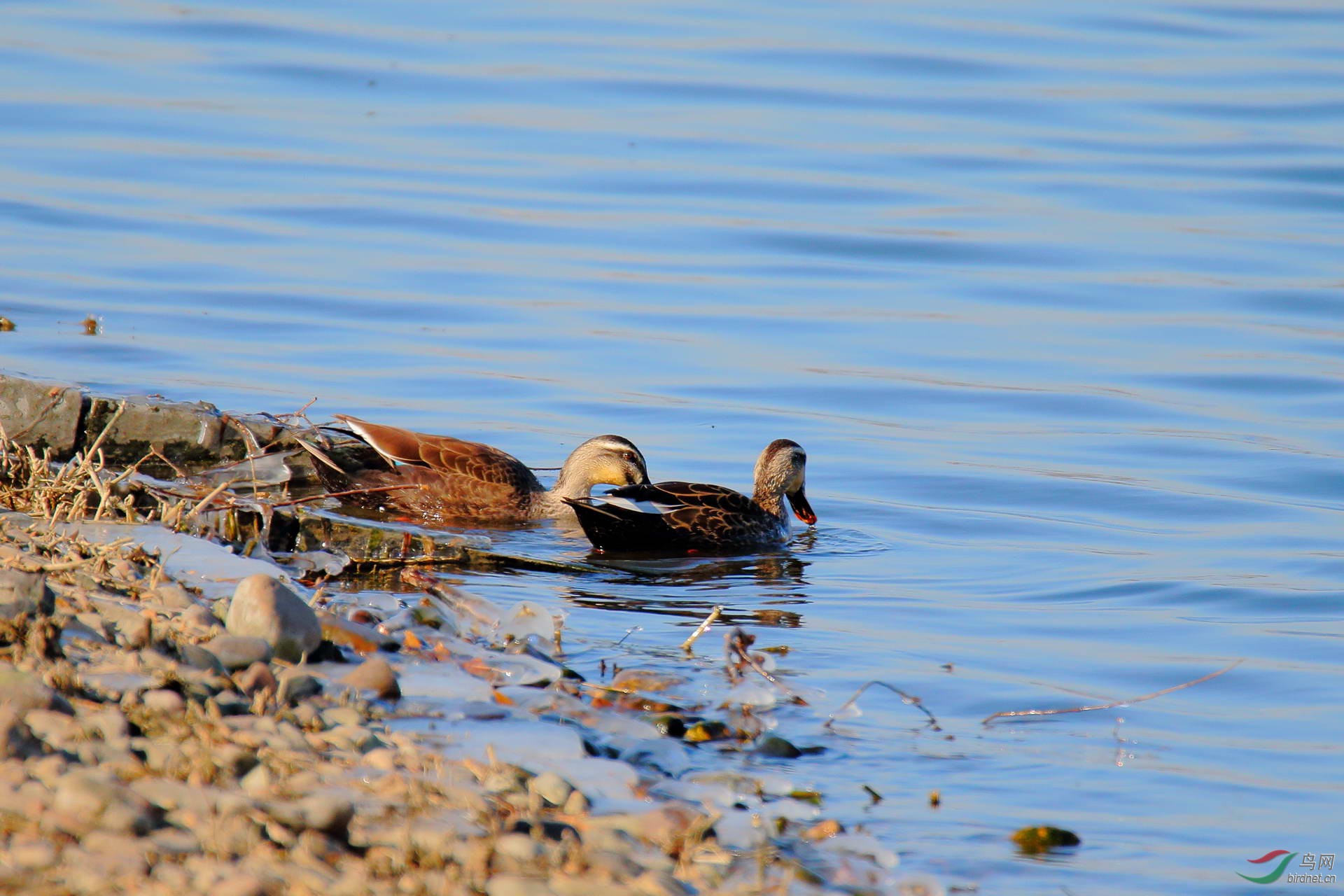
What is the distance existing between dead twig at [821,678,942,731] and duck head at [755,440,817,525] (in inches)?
135

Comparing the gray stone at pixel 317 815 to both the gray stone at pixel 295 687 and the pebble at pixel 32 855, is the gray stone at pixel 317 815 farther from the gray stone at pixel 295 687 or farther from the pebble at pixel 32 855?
the gray stone at pixel 295 687

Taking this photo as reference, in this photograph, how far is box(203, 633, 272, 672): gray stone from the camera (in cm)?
465

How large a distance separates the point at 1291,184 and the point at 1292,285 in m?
4.07

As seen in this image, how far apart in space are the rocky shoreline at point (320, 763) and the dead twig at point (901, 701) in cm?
37

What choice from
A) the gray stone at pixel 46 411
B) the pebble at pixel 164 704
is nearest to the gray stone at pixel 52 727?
the pebble at pixel 164 704

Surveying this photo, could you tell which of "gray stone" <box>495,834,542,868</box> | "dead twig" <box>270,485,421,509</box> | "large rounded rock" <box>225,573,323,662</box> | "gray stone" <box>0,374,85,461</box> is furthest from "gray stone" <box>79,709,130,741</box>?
"gray stone" <box>0,374,85,461</box>

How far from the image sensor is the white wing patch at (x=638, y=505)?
8.72 meters

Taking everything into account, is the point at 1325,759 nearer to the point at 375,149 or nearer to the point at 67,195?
the point at 67,195

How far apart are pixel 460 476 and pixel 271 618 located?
4.30 meters

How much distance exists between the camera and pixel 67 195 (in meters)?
16.7

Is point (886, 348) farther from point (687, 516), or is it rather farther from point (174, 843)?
point (174, 843)

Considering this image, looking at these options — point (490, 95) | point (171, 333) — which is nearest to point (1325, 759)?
point (171, 333)

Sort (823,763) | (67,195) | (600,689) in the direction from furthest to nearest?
(67,195)
(600,689)
(823,763)

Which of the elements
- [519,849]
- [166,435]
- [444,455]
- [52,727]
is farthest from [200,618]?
[444,455]
